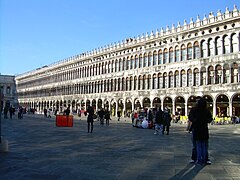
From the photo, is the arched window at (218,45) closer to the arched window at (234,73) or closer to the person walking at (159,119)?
the arched window at (234,73)

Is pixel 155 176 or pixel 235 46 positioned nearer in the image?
pixel 155 176

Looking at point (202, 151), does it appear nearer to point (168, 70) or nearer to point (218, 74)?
point (218, 74)

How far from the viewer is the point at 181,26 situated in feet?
148

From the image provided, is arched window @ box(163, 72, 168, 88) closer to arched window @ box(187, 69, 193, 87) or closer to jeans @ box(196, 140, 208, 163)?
arched window @ box(187, 69, 193, 87)

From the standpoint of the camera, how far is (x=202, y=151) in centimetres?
729

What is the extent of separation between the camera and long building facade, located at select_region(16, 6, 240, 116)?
3862cm

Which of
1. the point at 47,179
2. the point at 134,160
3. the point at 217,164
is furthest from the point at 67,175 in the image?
the point at 217,164

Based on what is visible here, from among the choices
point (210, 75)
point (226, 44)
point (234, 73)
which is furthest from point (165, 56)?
point (234, 73)

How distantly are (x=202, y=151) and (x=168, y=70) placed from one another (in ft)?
128

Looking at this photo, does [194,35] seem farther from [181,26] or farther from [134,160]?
[134,160]

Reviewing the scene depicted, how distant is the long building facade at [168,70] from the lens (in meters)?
38.6

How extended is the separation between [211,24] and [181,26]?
5499 mm

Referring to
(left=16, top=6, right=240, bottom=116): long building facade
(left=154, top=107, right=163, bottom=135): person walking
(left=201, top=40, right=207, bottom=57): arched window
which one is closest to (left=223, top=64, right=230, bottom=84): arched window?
(left=16, top=6, right=240, bottom=116): long building facade

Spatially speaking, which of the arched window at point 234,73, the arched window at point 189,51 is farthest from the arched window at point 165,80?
the arched window at point 234,73
